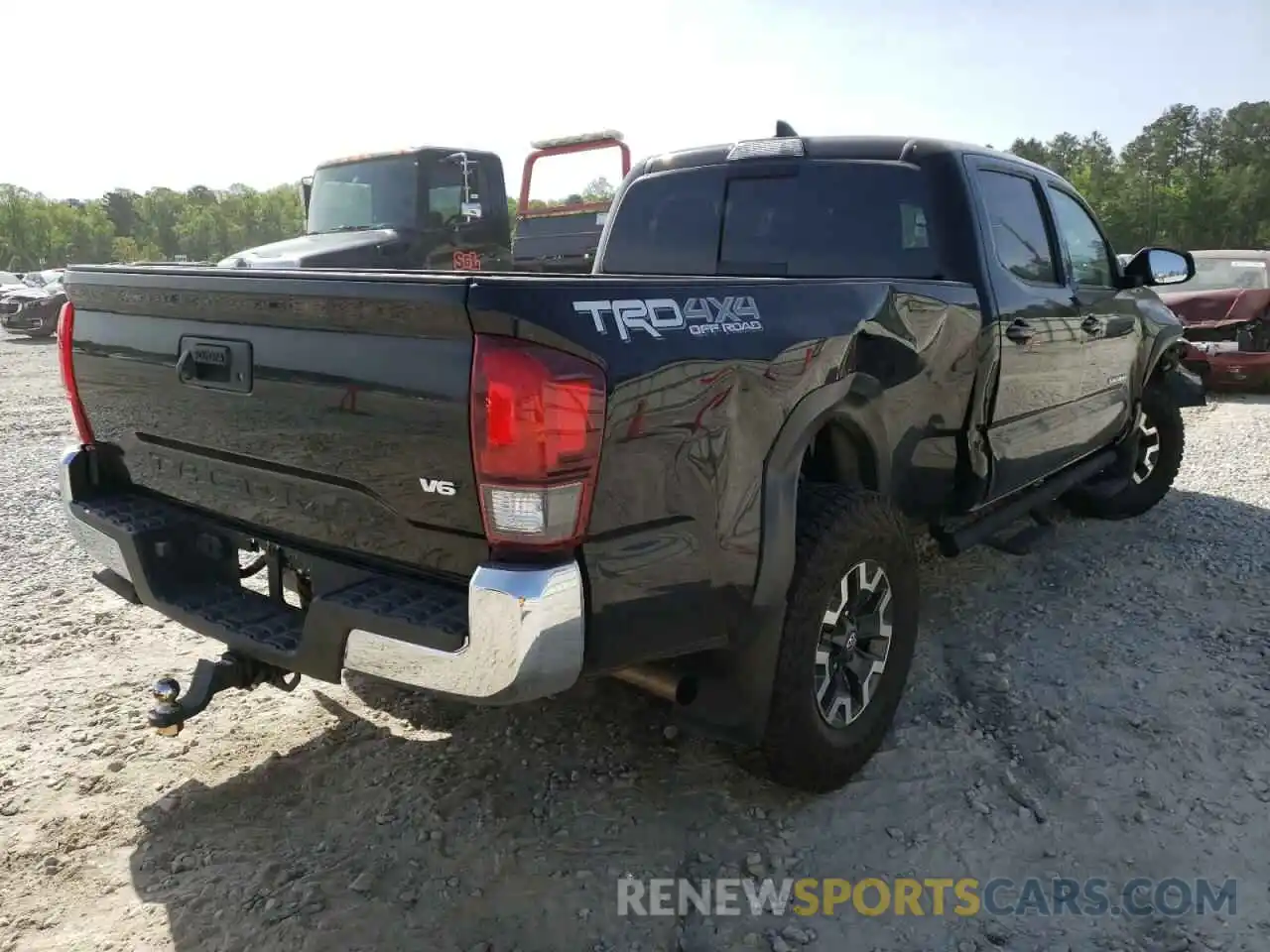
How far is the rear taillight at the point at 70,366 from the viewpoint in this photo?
2.95 meters

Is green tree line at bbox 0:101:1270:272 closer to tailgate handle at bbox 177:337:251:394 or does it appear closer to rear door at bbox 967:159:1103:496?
rear door at bbox 967:159:1103:496

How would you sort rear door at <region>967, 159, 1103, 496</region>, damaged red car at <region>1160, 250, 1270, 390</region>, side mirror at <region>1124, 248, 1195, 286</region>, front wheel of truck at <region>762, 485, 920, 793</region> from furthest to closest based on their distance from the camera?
damaged red car at <region>1160, 250, 1270, 390</region> → side mirror at <region>1124, 248, 1195, 286</region> → rear door at <region>967, 159, 1103, 496</region> → front wheel of truck at <region>762, 485, 920, 793</region>

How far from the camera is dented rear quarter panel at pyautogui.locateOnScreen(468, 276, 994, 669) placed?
2.05m

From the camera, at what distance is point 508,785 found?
114 inches

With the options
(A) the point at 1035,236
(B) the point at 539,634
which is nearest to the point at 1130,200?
(A) the point at 1035,236

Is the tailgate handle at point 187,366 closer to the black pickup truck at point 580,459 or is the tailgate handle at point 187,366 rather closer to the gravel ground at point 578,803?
the black pickup truck at point 580,459

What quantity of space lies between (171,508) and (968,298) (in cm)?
Result: 280

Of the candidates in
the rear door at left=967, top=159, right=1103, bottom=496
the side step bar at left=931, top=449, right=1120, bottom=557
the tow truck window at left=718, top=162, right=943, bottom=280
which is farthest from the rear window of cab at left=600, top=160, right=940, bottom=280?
the side step bar at left=931, top=449, right=1120, bottom=557

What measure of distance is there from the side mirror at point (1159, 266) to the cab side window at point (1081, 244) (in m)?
0.12

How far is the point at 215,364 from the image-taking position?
8.03 ft

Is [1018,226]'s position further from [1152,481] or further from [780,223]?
[1152,481]

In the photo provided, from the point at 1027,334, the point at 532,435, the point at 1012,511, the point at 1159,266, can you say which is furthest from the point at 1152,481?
the point at 532,435

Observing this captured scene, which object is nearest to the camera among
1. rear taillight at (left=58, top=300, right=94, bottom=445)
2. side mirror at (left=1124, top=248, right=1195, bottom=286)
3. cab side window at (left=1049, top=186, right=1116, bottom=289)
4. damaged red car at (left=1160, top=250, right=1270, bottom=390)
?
rear taillight at (left=58, top=300, right=94, bottom=445)

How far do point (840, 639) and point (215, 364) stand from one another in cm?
194
